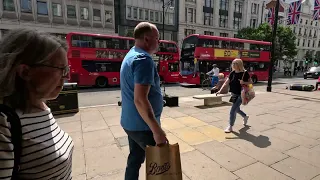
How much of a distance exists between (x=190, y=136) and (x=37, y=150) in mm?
3817

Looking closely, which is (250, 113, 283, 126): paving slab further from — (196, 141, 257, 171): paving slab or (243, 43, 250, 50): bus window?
(243, 43, 250, 50): bus window

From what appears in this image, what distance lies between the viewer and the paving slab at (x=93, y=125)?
199 inches

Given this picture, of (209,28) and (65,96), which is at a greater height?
(209,28)

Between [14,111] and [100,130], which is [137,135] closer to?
[14,111]

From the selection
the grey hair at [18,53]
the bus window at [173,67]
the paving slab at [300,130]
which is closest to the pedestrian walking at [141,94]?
the grey hair at [18,53]

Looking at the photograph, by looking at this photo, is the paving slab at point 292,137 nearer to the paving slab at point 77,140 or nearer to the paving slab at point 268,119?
the paving slab at point 268,119

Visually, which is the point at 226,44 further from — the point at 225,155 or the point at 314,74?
the point at 314,74

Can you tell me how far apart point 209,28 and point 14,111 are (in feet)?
130

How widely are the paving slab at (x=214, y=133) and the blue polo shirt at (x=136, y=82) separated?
9.41 ft

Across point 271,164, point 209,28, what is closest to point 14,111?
point 271,164

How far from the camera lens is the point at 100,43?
14.8m

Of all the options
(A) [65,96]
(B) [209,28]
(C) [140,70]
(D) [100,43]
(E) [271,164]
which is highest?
(B) [209,28]

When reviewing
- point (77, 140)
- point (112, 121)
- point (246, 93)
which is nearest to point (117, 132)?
point (77, 140)

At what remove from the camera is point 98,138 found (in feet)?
14.3
